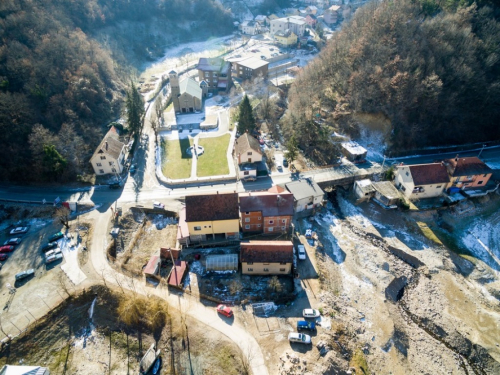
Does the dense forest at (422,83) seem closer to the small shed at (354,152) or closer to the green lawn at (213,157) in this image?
the small shed at (354,152)

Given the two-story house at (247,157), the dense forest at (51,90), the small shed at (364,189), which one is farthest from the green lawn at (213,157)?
the small shed at (364,189)

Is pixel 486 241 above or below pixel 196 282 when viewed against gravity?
below

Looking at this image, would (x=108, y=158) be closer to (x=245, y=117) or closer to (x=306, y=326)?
(x=245, y=117)

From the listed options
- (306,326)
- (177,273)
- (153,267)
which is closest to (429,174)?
(306,326)

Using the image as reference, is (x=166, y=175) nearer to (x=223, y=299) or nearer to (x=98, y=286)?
(x=98, y=286)

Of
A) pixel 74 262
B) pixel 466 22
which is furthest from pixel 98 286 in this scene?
pixel 466 22

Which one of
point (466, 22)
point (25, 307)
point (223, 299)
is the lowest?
point (223, 299)
